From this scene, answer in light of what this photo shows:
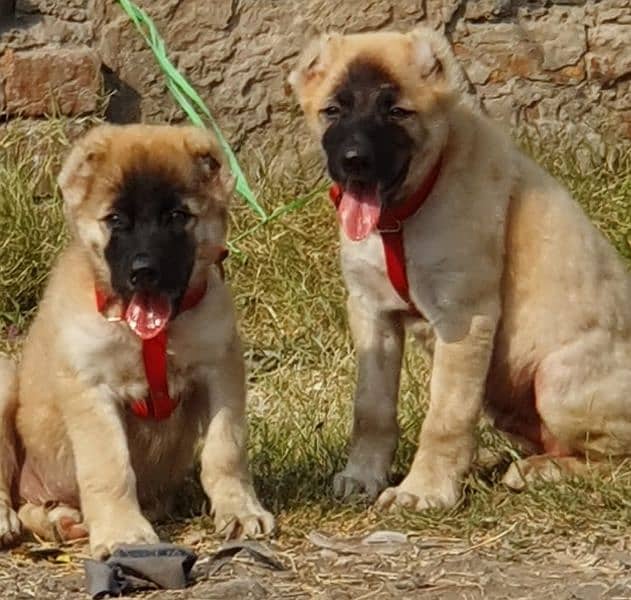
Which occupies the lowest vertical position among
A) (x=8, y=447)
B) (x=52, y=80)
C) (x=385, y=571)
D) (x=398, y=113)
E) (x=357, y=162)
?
(x=385, y=571)

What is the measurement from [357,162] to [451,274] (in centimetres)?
49

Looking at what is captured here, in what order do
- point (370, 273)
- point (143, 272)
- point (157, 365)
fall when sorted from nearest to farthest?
point (143, 272)
point (157, 365)
point (370, 273)

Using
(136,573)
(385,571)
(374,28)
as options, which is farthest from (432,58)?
(374,28)

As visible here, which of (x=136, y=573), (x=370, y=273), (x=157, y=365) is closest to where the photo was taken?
(x=136, y=573)

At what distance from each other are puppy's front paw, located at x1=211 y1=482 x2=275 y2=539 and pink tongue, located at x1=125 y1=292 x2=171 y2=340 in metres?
0.57

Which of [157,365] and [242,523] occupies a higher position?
[157,365]

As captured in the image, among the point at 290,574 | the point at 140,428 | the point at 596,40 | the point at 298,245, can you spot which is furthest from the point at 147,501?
the point at 596,40

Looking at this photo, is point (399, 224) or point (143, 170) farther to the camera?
point (399, 224)

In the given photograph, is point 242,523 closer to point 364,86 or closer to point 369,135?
point 369,135

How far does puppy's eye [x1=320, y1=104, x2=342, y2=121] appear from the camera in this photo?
616cm

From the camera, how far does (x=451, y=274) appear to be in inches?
242

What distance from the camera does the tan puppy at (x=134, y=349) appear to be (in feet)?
18.3

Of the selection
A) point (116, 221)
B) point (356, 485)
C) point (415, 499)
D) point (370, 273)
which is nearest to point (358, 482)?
point (356, 485)

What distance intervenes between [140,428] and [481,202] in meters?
1.31
